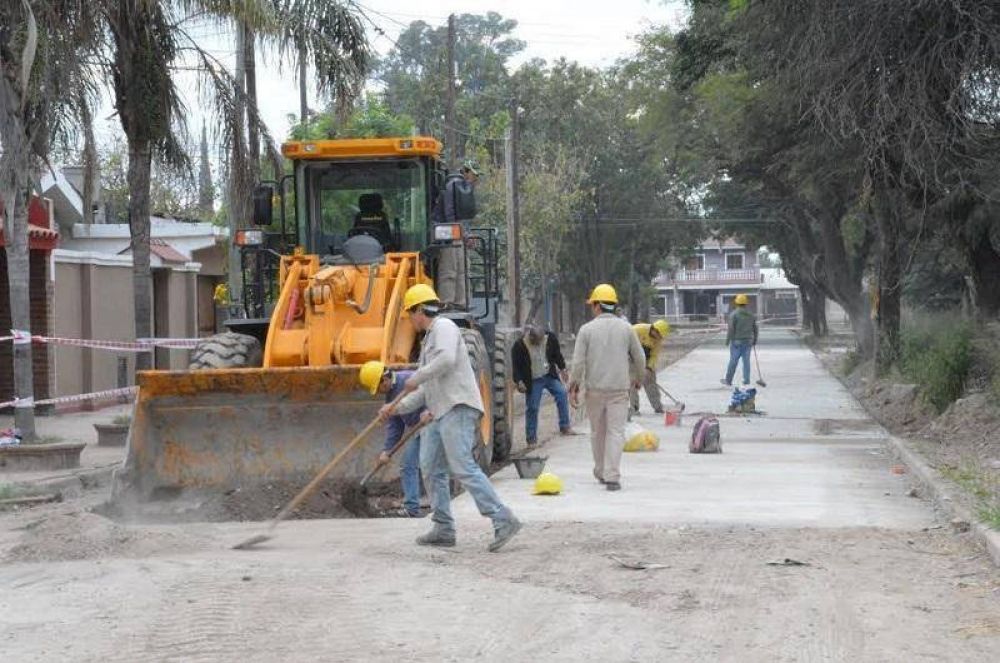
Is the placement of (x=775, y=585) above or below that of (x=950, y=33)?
below

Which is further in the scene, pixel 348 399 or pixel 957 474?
pixel 957 474

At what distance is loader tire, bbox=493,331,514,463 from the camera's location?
15.4m

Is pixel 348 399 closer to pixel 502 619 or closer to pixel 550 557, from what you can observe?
pixel 550 557

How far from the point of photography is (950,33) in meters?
15.4

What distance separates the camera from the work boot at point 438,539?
985 centimetres

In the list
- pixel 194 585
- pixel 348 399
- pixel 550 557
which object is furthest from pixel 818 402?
pixel 194 585

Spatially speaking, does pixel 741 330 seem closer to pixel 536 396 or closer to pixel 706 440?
pixel 536 396

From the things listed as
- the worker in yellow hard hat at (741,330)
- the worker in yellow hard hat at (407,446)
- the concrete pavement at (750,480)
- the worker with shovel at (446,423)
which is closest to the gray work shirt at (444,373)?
the worker with shovel at (446,423)

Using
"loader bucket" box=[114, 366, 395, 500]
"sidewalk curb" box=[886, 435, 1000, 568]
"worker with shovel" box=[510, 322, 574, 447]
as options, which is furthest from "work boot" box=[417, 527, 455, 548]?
"worker with shovel" box=[510, 322, 574, 447]

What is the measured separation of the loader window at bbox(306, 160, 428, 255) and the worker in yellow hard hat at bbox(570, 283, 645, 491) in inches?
85.5

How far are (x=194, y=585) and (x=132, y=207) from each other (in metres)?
11.4

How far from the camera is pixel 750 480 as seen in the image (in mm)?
14047

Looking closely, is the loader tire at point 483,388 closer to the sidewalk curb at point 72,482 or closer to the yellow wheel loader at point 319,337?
the yellow wheel loader at point 319,337

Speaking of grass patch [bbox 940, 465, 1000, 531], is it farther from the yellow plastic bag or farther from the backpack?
the yellow plastic bag
